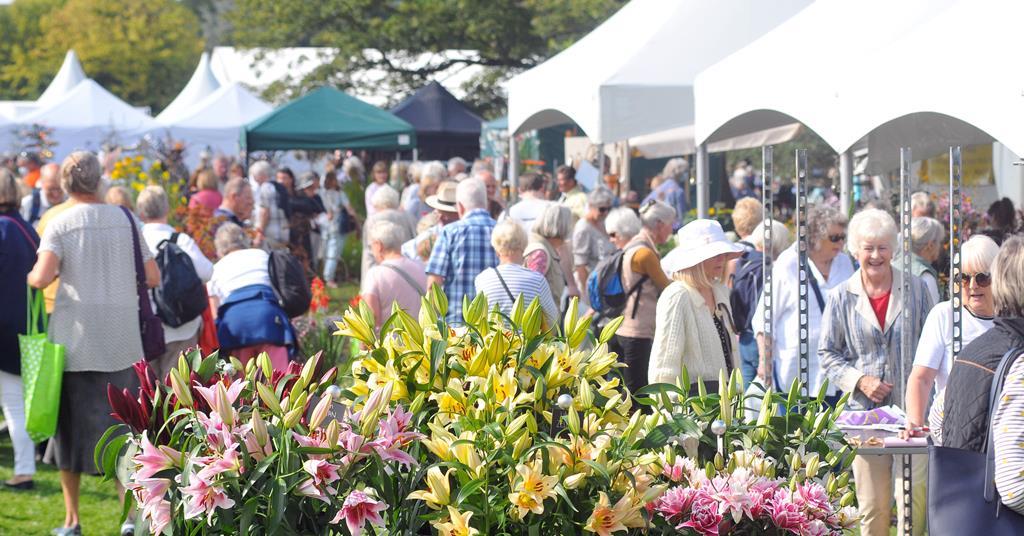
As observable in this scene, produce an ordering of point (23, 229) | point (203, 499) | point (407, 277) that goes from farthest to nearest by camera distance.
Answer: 1. point (23, 229)
2. point (407, 277)
3. point (203, 499)

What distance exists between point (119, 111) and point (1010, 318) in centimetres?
2371

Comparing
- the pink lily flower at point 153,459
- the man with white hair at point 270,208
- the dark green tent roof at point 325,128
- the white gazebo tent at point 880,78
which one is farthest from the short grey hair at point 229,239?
the dark green tent roof at point 325,128

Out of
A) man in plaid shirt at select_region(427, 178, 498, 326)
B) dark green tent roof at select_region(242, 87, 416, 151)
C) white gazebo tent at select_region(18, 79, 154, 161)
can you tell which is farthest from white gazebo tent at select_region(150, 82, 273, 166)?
man in plaid shirt at select_region(427, 178, 498, 326)

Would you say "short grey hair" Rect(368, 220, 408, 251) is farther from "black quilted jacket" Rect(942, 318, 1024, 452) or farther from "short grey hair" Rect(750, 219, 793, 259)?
"black quilted jacket" Rect(942, 318, 1024, 452)

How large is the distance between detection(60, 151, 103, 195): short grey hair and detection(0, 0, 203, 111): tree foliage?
52685mm

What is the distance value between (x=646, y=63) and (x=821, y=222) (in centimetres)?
207

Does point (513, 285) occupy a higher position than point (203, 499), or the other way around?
point (513, 285)

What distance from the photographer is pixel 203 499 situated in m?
2.46

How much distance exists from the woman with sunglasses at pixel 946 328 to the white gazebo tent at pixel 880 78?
52 cm

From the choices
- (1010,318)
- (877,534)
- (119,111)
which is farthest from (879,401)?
(119,111)

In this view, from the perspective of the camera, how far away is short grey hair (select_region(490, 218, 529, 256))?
589 cm

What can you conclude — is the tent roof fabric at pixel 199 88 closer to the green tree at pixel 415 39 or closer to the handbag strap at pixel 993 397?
the green tree at pixel 415 39

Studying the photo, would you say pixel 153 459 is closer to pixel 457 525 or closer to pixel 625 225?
pixel 457 525

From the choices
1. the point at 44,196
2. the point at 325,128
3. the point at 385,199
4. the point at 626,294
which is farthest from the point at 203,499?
the point at 325,128
